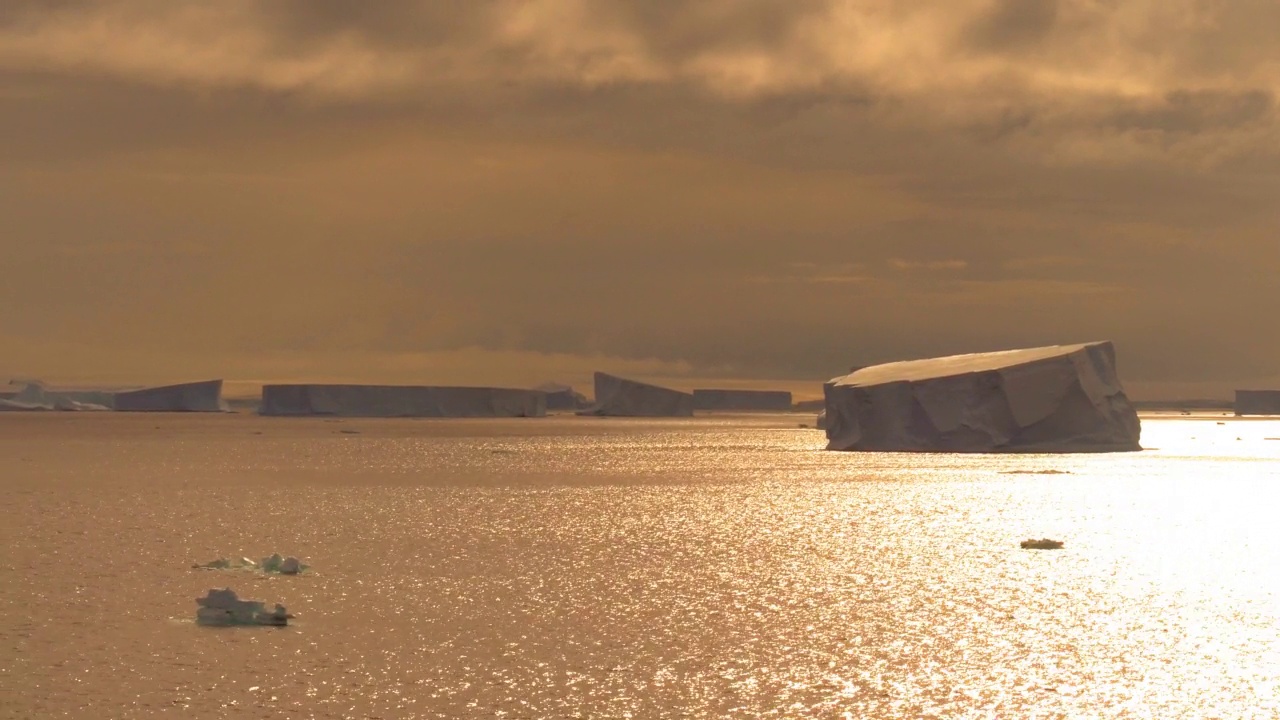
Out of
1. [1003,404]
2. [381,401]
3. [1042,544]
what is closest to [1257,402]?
[381,401]

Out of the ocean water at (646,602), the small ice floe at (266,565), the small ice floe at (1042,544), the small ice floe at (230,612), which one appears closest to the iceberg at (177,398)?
the ocean water at (646,602)

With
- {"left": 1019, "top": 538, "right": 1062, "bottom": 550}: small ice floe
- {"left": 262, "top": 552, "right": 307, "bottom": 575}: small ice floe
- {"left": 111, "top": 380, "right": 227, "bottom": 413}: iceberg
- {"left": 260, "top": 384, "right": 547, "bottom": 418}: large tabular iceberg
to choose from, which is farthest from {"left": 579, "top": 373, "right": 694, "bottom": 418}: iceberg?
{"left": 262, "top": 552, "right": 307, "bottom": 575}: small ice floe

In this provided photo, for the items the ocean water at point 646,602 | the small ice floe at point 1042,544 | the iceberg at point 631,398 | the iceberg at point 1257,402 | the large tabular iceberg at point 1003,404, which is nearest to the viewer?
the ocean water at point 646,602

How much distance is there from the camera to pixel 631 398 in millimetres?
61375

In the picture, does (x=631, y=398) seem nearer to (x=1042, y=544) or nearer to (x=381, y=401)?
(x=381, y=401)

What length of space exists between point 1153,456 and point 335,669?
27.4 meters

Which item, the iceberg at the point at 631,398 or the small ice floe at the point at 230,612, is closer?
the small ice floe at the point at 230,612

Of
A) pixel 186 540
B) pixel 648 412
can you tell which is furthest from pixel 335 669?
pixel 648 412

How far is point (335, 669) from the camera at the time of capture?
722 centimetres

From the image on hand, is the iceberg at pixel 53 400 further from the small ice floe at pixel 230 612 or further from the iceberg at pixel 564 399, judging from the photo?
the small ice floe at pixel 230 612

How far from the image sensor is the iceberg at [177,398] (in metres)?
65.1

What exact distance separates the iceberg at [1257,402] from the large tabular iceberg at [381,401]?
39299 millimetres

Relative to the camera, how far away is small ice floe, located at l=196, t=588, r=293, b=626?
27.1ft

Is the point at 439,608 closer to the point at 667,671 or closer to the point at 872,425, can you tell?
the point at 667,671
